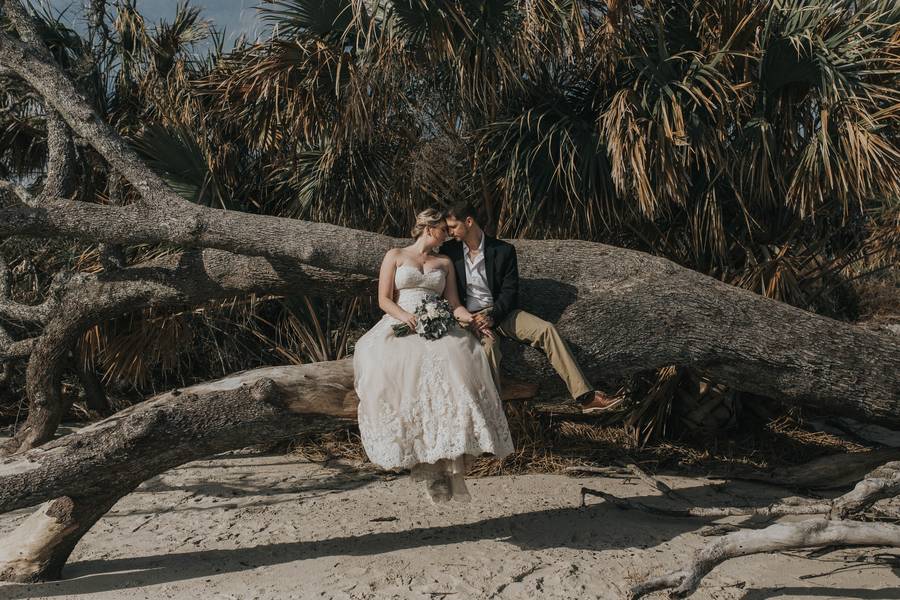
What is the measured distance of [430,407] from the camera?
4.40 meters

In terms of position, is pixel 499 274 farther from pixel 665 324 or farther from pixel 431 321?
pixel 665 324

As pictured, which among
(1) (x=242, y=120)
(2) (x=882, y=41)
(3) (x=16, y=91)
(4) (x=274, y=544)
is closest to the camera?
(4) (x=274, y=544)

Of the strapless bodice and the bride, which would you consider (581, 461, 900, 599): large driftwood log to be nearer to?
the bride

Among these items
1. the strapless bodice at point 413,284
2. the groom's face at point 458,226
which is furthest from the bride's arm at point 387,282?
the groom's face at point 458,226

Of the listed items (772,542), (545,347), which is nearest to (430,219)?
(545,347)

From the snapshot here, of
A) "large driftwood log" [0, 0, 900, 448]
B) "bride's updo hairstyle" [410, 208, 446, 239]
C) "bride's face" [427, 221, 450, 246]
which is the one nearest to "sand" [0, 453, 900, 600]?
"large driftwood log" [0, 0, 900, 448]

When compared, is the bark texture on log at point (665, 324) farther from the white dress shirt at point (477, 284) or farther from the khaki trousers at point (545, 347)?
the white dress shirt at point (477, 284)

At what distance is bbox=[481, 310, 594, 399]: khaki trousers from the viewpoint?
467cm

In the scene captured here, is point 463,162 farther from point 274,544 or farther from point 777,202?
point 274,544

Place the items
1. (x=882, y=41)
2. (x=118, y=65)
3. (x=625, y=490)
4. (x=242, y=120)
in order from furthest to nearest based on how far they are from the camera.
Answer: (x=118, y=65) < (x=242, y=120) < (x=625, y=490) < (x=882, y=41)

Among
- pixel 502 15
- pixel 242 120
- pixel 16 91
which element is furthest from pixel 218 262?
pixel 16 91

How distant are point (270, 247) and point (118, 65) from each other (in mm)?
4427

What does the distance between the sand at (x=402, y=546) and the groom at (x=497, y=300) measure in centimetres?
102

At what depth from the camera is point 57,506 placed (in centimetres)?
430
